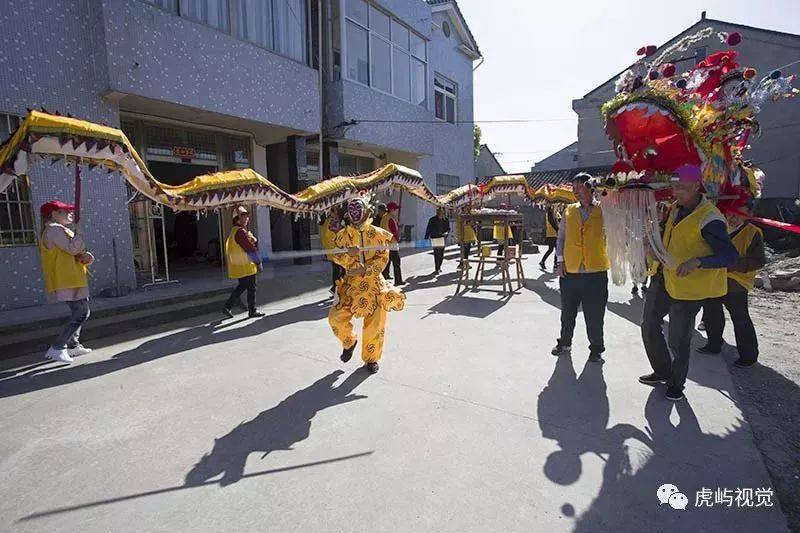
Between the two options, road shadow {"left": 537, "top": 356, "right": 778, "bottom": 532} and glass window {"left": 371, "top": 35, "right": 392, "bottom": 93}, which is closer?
road shadow {"left": 537, "top": 356, "right": 778, "bottom": 532}

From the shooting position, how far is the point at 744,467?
246 centimetres

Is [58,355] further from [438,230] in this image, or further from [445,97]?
[445,97]

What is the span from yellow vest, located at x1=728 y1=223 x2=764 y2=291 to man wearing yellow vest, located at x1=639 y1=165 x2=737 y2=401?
132 cm

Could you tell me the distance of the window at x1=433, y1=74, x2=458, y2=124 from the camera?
1717 cm

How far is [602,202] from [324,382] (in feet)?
9.77

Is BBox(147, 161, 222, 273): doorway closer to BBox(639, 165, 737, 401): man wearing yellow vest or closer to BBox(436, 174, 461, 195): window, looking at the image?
BBox(436, 174, 461, 195): window

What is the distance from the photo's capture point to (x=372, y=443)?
9.27 ft

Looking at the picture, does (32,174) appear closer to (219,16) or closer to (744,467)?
(219,16)

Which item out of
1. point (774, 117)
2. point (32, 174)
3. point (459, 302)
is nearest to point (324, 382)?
point (459, 302)

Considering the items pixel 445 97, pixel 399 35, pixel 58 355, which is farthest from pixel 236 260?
pixel 445 97

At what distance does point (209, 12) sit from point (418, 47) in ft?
27.6

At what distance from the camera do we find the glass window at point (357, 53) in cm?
1195

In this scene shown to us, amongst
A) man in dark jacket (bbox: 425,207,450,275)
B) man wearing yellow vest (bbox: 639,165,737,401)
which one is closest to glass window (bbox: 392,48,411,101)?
man in dark jacket (bbox: 425,207,450,275)

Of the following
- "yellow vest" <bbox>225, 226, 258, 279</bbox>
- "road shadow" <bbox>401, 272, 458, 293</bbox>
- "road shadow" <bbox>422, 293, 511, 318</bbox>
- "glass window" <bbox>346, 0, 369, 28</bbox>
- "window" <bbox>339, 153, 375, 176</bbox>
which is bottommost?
"road shadow" <bbox>422, 293, 511, 318</bbox>
